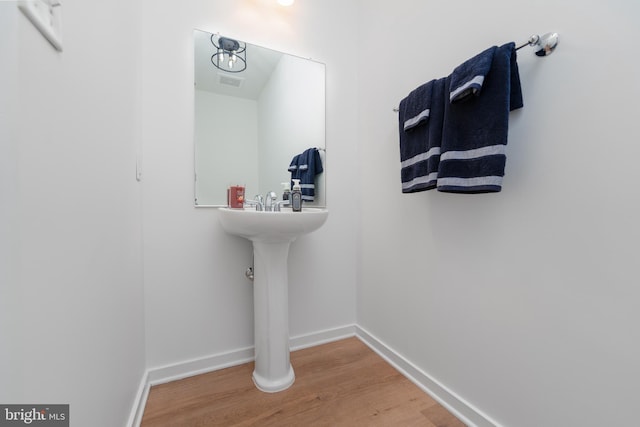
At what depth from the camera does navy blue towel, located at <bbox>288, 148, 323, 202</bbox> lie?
163cm

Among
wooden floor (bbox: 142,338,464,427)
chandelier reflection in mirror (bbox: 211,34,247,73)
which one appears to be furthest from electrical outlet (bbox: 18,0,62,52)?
wooden floor (bbox: 142,338,464,427)

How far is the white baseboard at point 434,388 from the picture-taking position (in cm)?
105

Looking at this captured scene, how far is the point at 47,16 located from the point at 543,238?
137 cm

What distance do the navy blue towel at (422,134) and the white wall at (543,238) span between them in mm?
148

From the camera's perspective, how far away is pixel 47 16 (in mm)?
493

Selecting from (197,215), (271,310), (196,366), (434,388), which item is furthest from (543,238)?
(196,366)

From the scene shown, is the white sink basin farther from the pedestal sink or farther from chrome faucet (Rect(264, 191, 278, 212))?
chrome faucet (Rect(264, 191, 278, 212))

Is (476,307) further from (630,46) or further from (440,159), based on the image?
(630,46)

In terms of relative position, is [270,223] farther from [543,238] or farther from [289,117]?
[543,238]

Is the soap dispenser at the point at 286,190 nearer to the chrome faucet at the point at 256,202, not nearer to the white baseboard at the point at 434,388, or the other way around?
the chrome faucet at the point at 256,202

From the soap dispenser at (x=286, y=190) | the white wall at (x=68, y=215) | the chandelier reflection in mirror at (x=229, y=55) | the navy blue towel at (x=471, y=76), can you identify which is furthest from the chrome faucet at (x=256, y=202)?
the navy blue towel at (x=471, y=76)

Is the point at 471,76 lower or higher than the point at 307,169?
higher

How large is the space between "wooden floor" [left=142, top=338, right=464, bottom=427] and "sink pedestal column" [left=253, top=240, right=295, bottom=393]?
0.07 m

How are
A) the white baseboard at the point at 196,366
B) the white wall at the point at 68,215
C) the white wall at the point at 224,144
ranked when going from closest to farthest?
the white wall at the point at 68,215 < the white baseboard at the point at 196,366 < the white wall at the point at 224,144
